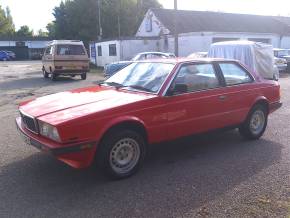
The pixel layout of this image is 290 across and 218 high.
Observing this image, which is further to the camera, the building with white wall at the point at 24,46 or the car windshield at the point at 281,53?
the building with white wall at the point at 24,46

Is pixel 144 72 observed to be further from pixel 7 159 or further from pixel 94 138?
pixel 7 159

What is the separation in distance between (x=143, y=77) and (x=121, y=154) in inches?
54.6

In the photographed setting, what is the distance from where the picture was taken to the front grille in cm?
477

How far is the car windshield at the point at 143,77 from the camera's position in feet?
17.7

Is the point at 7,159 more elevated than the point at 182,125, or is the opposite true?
the point at 182,125

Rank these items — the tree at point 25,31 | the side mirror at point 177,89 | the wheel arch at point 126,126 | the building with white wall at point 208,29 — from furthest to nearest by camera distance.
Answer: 1. the tree at point 25,31
2. the building with white wall at point 208,29
3. the side mirror at point 177,89
4. the wheel arch at point 126,126

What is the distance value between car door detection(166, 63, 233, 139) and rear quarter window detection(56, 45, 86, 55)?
14193 mm

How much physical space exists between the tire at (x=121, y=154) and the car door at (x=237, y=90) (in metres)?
1.87

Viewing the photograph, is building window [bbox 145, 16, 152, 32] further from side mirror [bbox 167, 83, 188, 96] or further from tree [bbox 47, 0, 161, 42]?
side mirror [bbox 167, 83, 188, 96]

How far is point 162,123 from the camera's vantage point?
203 inches

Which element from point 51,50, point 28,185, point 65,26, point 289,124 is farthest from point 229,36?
point 65,26

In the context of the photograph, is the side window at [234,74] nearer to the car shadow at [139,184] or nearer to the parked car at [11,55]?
the car shadow at [139,184]

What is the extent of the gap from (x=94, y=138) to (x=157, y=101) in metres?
1.10

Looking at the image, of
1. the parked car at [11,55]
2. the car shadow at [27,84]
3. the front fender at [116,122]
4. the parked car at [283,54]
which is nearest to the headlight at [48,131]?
the front fender at [116,122]
